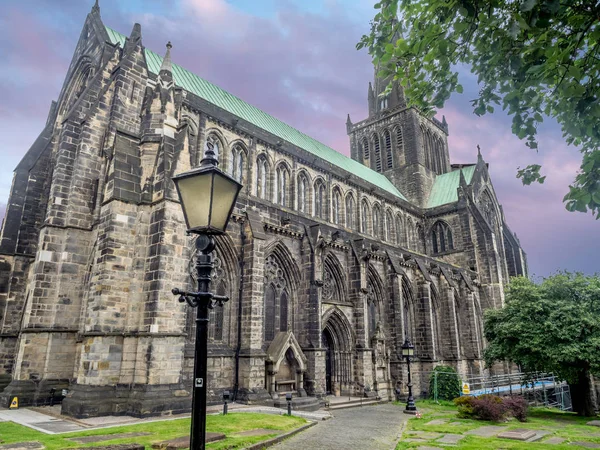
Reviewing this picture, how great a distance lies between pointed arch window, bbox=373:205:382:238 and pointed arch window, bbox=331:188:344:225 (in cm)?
477

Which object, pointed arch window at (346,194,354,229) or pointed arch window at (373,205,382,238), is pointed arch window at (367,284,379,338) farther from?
pointed arch window at (373,205,382,238)

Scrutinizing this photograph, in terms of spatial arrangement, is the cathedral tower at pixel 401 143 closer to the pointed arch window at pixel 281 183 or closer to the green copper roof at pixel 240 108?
the green copper roof at pixel 240 108

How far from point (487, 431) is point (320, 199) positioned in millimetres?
21478

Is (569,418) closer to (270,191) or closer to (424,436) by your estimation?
(424,436)

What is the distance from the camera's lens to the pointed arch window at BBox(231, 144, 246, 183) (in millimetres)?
26609

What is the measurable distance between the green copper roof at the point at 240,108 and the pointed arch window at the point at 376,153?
25.3ft

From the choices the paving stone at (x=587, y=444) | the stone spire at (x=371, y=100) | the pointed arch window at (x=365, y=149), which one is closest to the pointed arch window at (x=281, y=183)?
the paving stone at (x=587, y=444)

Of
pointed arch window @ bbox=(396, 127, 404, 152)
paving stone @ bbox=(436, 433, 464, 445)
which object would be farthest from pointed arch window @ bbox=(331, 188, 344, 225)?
paving stone @ bbox=(436, 433, 464, 445)

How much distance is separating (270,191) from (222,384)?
1400cm

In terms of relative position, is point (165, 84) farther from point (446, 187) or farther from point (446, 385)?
point (446, 187)

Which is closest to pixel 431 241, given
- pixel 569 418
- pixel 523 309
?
pixel 523 309

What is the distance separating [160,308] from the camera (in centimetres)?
1465

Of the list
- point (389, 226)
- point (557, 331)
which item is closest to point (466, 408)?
point (557, 331)

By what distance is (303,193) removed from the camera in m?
31.6
